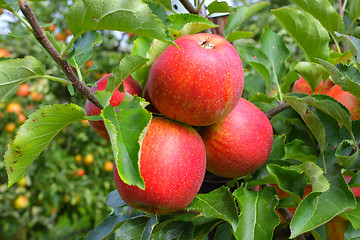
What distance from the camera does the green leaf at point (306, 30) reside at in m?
0.65

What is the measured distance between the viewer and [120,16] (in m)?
0.40

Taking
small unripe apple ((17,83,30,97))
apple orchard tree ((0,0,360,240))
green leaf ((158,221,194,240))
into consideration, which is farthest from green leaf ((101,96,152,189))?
small unripe apple ((17,83,30,97))

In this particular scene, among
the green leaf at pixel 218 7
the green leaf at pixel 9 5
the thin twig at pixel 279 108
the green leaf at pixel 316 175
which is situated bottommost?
the thin twig at pixel 279 108

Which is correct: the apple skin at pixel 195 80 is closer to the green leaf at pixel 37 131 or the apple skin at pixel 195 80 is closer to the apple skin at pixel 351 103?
the green leaf at pixel 37 131

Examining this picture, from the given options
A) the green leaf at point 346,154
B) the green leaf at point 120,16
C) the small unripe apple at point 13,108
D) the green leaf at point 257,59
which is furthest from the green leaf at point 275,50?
the small unripe apple at point 13,108

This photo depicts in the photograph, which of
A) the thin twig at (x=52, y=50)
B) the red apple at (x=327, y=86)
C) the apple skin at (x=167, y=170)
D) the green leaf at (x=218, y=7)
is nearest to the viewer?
the thin twig at (x=52, y=50)

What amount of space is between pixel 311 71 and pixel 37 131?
0.47 metres

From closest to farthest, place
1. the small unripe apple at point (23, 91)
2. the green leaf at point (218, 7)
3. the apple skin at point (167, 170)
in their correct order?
the apple skin at point (167, 170)
the green leaf at point (218, 7)
the small unripe apple at point (23, 91)

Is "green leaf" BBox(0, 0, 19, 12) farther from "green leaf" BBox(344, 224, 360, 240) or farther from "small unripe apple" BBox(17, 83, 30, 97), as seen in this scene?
"small unripe apple" BBox(17, 83, 30, 97)

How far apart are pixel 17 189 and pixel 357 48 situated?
201 cm

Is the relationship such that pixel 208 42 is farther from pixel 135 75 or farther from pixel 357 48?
pixel 357 48

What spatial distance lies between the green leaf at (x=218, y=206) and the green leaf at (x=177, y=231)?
6cm

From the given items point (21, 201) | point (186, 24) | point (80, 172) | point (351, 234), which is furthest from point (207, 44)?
point (21, 201)

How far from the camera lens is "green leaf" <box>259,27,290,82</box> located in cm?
80
